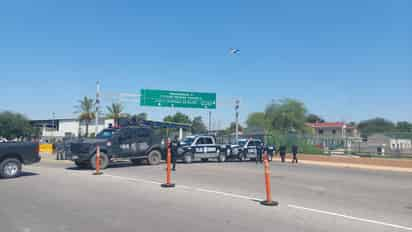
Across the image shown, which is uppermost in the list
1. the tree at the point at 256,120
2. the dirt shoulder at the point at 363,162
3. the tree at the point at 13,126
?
the tree at the point at 256,120

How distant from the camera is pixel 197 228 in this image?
691cm

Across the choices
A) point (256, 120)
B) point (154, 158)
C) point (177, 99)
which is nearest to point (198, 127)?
point (256, 120)

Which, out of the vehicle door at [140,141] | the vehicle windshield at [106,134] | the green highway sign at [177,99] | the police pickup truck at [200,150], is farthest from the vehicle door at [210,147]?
the green highway sign at [177,99]

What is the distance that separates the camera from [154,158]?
2205cm

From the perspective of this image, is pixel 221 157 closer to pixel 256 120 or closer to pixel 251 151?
pixel 251 151

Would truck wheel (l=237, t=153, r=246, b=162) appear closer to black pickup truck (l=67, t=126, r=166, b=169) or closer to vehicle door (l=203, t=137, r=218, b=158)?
vehicle door (l=203, t=137, r=218, b=158)

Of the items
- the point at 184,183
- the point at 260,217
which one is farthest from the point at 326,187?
the point at 260,217

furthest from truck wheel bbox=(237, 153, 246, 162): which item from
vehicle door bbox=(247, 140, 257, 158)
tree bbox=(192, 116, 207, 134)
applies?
tree bbox=(192, 116, 207, 134)

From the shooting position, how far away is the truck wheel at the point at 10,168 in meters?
14.5

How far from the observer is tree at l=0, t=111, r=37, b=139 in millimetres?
75312

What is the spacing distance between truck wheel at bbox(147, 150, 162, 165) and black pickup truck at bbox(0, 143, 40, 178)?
7.42m

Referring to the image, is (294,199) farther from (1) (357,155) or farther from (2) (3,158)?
(1) (357,155)

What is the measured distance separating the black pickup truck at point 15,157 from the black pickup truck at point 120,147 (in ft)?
11.5

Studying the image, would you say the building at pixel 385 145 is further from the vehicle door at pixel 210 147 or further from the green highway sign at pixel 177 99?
the green highway sign at pixel 177 99
